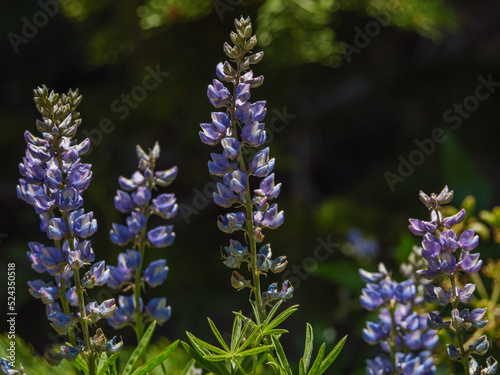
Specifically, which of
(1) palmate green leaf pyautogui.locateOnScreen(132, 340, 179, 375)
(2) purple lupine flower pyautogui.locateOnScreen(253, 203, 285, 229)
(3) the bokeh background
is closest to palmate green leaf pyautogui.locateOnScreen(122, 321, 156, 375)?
(1) palmate green leaf pyautogui.locateOnScreen(132, 340, 179, 375)

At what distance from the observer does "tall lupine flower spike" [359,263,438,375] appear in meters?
0.56

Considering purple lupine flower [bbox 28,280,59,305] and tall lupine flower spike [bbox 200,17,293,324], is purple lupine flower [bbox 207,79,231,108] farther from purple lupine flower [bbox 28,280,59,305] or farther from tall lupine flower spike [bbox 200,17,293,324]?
purple lupine flower [bbox 28,280,59,305]

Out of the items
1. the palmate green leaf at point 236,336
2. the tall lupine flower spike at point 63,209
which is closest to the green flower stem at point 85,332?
the tall lupine flower spike at point 63,209

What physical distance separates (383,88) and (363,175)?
13.6 inches

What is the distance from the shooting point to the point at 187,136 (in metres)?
1.23

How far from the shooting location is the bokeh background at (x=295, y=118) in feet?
3.46

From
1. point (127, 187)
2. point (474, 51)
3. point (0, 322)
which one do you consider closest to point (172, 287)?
point (0, 322)

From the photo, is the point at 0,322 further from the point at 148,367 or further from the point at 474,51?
the point at 474,51

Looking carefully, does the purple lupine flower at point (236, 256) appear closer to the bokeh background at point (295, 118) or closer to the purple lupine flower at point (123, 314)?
the purple lupine flower at point (123, 314)

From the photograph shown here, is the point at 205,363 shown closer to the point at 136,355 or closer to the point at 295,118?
the point at 136,355

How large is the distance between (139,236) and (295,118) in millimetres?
978

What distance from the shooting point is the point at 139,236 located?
1.84 feet

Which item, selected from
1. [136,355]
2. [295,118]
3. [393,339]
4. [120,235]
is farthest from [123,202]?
[295,118]

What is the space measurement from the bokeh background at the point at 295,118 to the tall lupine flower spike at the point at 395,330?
29 centimetres
